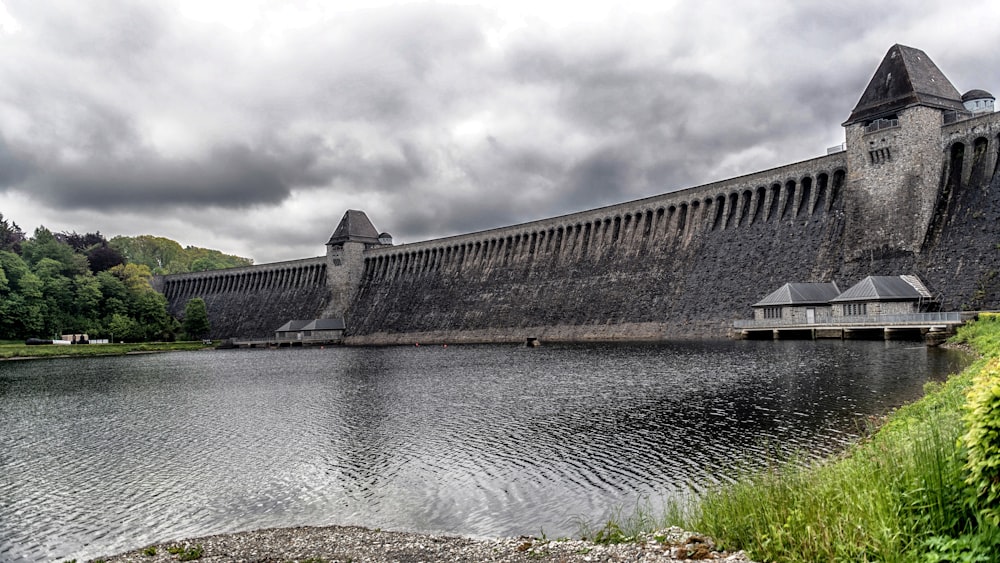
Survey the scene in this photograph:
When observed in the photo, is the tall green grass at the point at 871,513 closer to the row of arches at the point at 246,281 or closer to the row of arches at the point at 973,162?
the row of arches at the point at 973,162

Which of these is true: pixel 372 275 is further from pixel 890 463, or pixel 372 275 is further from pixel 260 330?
pixel 890 463

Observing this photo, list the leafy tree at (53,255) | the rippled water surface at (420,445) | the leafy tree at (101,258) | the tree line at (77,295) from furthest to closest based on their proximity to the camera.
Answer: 1. the leafy tree at (101,258)
2. the leafy tree at (53,255)
3. the tree line at (77,295)
4. the rippled water surface at (420,445)

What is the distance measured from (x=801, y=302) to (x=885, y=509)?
4471cm

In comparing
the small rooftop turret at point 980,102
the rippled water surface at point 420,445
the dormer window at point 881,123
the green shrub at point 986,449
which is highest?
the small rooftop turret at point 980,102

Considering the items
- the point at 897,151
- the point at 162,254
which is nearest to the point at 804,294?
the point at 897,151

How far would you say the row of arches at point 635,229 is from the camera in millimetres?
55719

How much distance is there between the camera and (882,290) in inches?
1704

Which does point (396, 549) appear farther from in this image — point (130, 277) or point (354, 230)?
point (130, 277)

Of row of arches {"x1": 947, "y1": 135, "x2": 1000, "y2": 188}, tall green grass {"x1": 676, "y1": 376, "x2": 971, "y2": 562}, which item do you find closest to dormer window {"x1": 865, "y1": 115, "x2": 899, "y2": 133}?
row of arches {"x1": 947, "y1": 135, "x2": 1000, "y2": 188}

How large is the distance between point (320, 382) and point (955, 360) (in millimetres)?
29463

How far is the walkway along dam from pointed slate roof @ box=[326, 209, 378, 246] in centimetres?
1186

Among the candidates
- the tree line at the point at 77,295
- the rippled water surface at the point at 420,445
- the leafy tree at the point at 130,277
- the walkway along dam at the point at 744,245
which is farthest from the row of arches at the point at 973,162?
the leafy tree at the point at 130,277

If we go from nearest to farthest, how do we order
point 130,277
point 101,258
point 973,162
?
1. point 973,162
2. point 130,277
3. point 101,258

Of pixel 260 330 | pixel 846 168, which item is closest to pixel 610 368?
pixel 846 168
